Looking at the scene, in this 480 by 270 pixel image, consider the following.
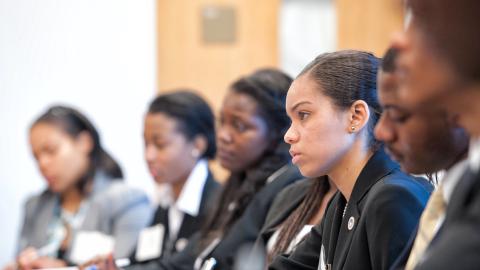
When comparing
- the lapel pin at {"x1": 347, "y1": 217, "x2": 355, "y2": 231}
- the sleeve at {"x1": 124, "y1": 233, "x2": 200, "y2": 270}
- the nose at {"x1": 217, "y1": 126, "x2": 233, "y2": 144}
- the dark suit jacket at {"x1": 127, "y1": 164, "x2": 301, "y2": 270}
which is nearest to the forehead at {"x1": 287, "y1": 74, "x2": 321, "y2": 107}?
the lapel pin at {"x1": 347, "y1": 217, "x2": 355, "y2": 231}

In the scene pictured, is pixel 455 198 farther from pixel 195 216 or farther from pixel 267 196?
pixel 195 216

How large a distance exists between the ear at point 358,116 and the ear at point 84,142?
7.15 ft

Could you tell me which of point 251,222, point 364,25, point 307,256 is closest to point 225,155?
point 251,222

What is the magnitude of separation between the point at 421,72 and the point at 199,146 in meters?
2.18

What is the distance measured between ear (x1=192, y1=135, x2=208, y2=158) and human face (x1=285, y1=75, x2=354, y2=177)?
144cm

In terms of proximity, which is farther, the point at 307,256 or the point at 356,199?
the point at 307,256

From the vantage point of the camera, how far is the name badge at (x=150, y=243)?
118 inches

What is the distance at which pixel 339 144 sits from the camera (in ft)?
5.55

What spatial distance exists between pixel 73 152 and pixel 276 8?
66.4 inches

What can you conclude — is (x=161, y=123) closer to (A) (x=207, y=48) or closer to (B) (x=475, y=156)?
(A) (x=207, y=48)

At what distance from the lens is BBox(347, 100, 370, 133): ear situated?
1700mm

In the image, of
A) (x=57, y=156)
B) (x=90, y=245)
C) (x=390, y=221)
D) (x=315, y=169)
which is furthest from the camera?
(x=57, y=156)

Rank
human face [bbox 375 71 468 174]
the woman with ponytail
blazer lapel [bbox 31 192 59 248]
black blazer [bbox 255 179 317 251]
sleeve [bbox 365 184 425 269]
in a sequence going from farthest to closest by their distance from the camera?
blazer lapel [bbox 31 192 59 248], the woman with ponytail, black blazer [bbox 255 179 317 251], sleeve [bbox 365 184 425 269], human face [bbox 375 71 468 174]

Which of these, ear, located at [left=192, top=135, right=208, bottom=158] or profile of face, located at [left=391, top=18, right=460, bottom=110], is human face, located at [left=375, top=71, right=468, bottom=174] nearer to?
profile of face, located at [left=391, top=18, right=460, bottom=110]
